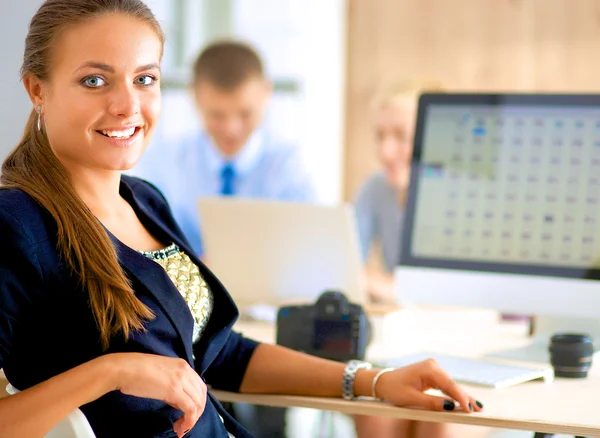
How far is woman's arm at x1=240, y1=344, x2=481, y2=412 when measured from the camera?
54.1 inches

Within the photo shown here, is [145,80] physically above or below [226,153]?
above

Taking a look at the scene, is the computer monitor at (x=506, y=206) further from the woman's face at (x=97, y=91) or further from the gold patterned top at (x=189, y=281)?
the woman's face at (x=97, y=91)

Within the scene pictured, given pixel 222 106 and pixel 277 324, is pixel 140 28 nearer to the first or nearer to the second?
pixel 277 324

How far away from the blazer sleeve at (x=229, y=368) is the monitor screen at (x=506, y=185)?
55cm

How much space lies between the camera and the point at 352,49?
14.1ft

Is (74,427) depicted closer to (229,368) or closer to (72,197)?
(72,197)

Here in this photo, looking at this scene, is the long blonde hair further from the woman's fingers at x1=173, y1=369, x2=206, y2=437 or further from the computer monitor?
the computer monitor

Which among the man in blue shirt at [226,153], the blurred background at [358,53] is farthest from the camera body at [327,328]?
the blurred background at [358,53]

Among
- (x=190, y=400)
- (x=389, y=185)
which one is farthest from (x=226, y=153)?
(x=190, y=400)

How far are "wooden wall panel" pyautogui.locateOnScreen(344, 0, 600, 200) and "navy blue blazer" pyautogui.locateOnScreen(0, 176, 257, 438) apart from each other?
3.07 metres

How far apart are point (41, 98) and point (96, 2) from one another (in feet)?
0.54

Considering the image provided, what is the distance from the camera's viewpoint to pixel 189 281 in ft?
4.60

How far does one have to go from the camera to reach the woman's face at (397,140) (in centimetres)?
342

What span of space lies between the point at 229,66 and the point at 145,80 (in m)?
1.99
